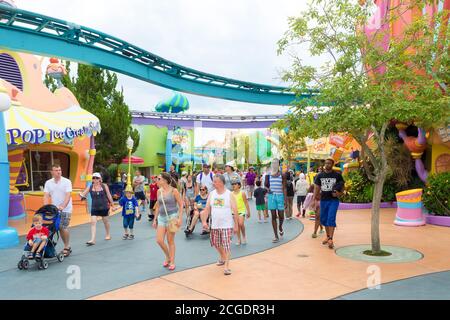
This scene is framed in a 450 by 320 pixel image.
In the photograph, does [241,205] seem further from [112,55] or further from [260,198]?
[112,55]

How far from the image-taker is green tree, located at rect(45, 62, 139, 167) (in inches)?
893

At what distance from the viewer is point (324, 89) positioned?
7.00 meters

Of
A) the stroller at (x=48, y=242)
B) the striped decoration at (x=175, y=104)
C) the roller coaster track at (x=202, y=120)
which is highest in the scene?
the striped decoration at (x=175, y=104)

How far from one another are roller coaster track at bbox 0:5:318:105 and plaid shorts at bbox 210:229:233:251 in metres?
2.88

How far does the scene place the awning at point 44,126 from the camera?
1217 centimetres

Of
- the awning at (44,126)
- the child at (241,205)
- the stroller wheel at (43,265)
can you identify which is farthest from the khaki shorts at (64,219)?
the awning at (44,126)

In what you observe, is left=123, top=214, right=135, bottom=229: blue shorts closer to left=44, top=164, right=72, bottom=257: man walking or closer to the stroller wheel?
left=44, top=164, right=72, bottom=257: man walking

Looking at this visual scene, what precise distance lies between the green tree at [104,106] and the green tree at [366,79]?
16.7m

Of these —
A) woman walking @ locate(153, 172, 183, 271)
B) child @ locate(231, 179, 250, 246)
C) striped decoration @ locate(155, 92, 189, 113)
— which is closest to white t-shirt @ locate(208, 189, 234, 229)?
woman walking @ locate(153, 172, 183, 271)

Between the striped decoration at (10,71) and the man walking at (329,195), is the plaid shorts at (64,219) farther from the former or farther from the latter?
the striped decoration at (10,71)

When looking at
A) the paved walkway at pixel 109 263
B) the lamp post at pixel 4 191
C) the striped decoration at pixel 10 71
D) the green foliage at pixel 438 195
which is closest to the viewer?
the paved walkway at pixel 109 263

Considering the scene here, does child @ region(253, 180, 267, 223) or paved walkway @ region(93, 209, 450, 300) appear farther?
child @ region(253, 180, 267, 223)

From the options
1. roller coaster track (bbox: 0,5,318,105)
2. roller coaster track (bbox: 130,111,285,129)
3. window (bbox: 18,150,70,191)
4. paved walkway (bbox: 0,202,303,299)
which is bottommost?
paved walkway (bbox: 0,202,303,299)

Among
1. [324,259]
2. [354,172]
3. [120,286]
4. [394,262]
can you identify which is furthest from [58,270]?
[354,172]
